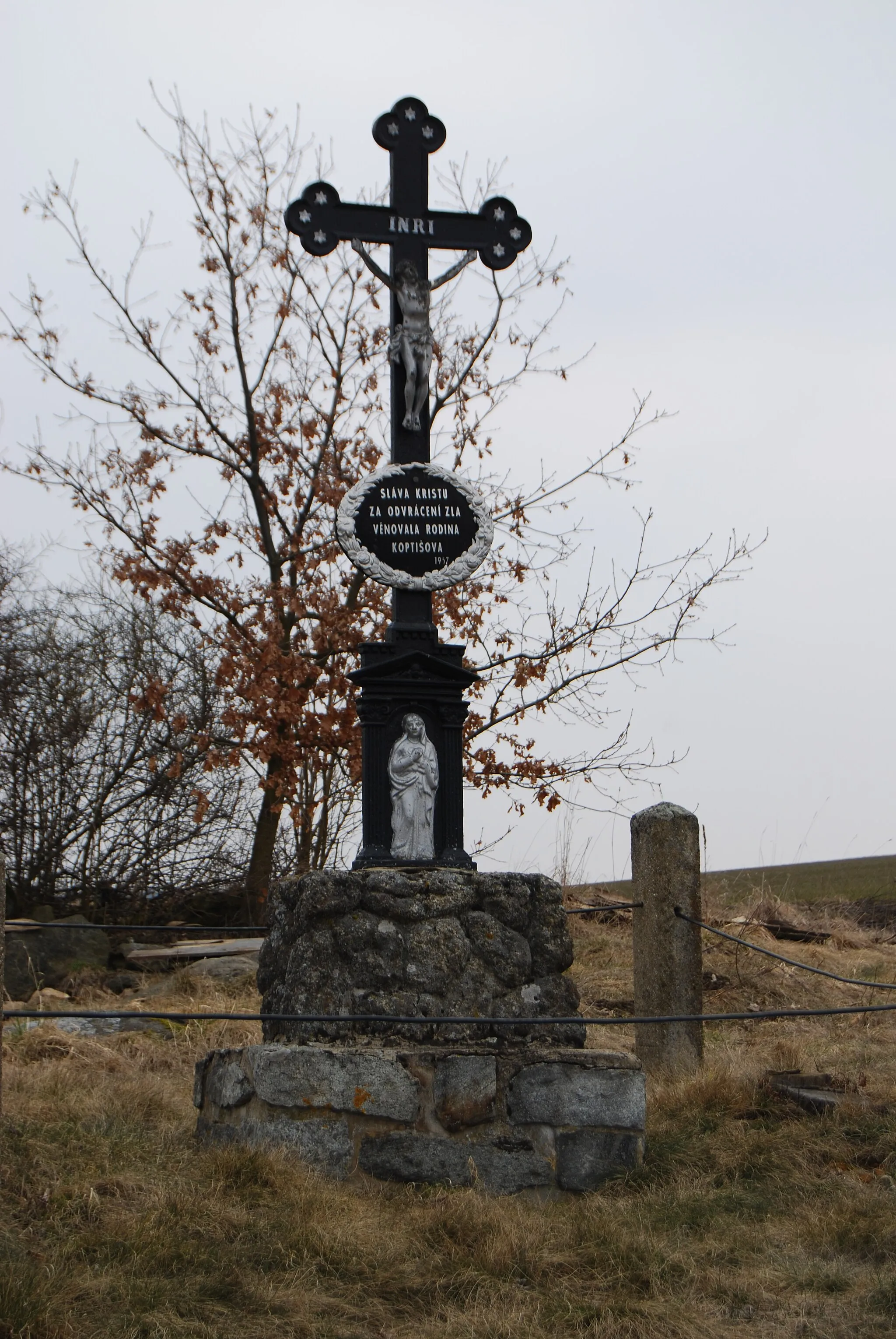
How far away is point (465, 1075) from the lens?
5766 mm

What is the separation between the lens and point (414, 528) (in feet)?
22.7

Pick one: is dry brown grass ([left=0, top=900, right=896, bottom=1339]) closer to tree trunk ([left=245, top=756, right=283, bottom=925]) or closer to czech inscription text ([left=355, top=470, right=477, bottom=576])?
czech inscription text ([left=355, top=470, right=477, bottom=576])

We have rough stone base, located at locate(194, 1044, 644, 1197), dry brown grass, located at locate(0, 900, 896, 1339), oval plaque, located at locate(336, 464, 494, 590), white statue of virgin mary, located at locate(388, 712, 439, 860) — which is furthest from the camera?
oval plaque, located at locate(336, 464, 494, 590)

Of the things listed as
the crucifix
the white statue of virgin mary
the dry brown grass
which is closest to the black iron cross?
the crucifix

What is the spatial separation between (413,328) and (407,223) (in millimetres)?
560

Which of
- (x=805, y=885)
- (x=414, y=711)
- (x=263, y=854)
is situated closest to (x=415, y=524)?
(x=414, y=711)

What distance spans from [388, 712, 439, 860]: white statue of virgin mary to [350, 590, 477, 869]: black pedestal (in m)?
0.03

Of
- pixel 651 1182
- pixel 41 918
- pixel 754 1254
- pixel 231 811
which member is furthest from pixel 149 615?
pixel 754 1254

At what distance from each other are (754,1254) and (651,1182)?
0.94m

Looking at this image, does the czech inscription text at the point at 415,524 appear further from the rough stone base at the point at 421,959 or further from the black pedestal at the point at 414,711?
the rough stone base at the point at 421,959

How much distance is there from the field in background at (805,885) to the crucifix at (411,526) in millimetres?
5564

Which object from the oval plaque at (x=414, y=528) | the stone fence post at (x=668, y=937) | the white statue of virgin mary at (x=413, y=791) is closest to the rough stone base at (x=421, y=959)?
the white statue of virgin mary at (x=413, y=791)

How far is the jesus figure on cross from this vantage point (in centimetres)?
717

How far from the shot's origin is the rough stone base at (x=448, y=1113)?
5.60 m
